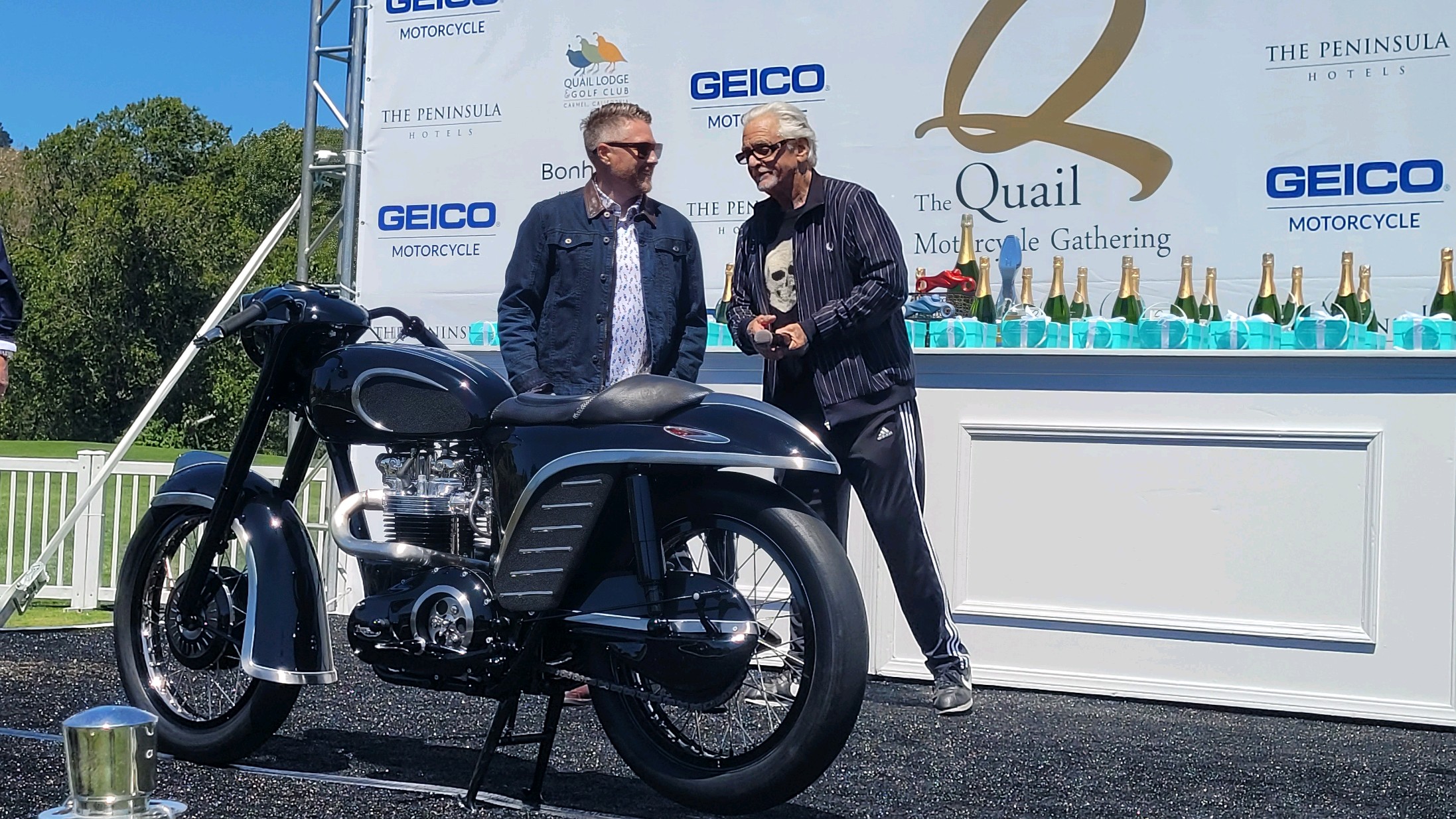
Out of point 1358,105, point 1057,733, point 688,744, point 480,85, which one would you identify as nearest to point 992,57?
point 1358,105

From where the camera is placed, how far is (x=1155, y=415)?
457cm

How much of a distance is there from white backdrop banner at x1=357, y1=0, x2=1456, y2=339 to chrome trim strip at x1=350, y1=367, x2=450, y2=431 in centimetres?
287

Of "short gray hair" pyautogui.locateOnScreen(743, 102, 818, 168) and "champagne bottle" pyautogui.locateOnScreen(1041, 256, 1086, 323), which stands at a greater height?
"short gray hair" pyautogui.locateOnScreen(743, 102, 818, 168)

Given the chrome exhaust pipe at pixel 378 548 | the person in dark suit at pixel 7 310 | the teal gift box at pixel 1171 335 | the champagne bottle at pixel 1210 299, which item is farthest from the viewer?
the champagne bottle at pixel 1210 299

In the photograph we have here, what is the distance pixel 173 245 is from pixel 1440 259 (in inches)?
1649

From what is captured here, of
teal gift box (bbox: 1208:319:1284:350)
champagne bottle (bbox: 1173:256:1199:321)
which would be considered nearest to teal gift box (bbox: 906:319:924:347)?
champagne bottle (bbox: 1173:256:1199:321)

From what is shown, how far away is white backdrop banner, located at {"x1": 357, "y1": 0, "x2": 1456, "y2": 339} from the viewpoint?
477cm

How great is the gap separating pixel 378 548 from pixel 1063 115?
128 inches

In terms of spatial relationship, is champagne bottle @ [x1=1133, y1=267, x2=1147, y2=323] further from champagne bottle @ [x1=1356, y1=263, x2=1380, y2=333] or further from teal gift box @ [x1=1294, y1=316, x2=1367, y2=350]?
champagne bottle @ [x1=1356, y1=263, x2=1380, y2=333]

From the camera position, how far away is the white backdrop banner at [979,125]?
4770 millimetres

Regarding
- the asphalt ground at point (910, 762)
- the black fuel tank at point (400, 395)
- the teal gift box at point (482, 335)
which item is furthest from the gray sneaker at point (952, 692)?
the teal gift box at point (482, 335)

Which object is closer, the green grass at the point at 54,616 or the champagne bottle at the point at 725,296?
the champagne bottle at the point at 725,296

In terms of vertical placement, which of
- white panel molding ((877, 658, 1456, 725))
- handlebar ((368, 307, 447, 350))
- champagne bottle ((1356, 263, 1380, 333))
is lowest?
white panel molding ((877, 658, 1456, 725))

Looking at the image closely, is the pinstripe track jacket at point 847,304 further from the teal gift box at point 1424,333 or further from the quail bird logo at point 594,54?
the quail bird logo at point 594,54
